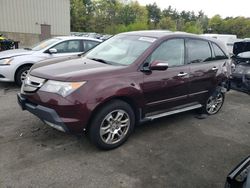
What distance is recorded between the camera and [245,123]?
17.8ft

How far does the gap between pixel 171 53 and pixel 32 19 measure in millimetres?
23228

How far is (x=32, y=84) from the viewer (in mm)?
3717


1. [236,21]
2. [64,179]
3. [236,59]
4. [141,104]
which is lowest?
[64,179]

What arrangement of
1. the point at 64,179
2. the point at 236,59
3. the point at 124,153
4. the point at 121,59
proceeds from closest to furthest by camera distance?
the point at 64,179 < the point at 124,153 < the point at 121,59 < the point at 236,59

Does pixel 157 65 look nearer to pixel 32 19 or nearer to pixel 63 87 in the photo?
pixel 63 87

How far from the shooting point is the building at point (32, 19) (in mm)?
22906

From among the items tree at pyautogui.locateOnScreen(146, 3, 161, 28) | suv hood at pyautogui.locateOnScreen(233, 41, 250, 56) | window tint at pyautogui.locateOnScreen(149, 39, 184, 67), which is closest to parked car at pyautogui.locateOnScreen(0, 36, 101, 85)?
window tint at pyautogui.locateOnScreen(149, 39, 184, 67)

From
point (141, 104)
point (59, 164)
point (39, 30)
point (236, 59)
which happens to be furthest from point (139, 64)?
point (39, 30)

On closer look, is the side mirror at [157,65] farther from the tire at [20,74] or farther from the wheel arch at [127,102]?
the tire at [20,74]

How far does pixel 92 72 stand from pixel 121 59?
759 millimetres

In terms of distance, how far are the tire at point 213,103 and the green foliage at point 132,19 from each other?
3998 cm

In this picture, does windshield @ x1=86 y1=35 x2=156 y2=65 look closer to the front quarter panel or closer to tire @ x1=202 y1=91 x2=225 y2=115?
the front quarter panel

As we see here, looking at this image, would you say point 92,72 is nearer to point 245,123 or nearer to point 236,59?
point 245,123

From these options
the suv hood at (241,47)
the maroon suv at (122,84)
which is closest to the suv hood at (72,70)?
the maroon suv at (122,84)
